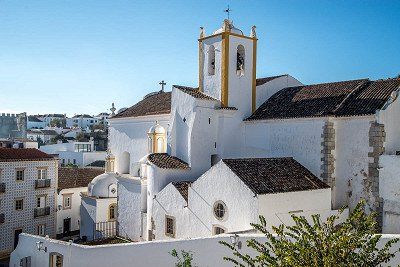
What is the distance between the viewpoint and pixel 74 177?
33750 mm

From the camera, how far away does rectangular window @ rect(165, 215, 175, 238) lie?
1847 cm

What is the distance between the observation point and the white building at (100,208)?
2683 centimetres

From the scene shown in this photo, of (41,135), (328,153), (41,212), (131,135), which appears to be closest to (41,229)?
(41,212)

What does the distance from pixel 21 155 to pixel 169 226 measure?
14620 millimetres

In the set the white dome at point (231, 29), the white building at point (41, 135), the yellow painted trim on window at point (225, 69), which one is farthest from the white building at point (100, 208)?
the white building at point (41, 135)

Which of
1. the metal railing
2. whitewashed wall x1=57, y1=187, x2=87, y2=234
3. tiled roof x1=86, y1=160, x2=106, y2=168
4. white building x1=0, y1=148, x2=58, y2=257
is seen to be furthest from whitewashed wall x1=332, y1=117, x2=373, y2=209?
tiled roof x1=86, y1=160, x2=106, y2=168

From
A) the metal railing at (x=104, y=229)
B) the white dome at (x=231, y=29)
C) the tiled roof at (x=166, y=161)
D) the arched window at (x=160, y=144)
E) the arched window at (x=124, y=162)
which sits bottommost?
the metal railing at (x=104, y=229)

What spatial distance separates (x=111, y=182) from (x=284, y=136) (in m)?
13.0

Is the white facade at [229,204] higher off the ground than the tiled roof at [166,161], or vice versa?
the tiled roof at [166,161]

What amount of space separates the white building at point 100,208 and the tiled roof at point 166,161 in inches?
282

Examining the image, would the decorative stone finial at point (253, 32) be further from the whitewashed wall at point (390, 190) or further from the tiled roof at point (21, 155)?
the tiled roof at point (21, 155)

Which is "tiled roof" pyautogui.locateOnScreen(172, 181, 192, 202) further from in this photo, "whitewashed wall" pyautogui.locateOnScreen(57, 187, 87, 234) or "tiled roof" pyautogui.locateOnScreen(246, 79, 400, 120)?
"whitewashed wall" pyautogui.locateOnScreen(57, 187, 87, 234)

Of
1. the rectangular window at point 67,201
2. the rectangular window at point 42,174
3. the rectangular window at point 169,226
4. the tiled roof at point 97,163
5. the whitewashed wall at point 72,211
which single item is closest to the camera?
the rectangular window at point 169,226

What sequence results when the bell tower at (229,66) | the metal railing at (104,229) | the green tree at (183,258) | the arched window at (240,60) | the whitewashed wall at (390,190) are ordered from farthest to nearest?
1. the metal railing at (104,229)
2. the arched window at (240,60)
3. the bell tower at (229,66)
4. the whitewashed wall at (390,190)
5. the green tree at (183,258)
